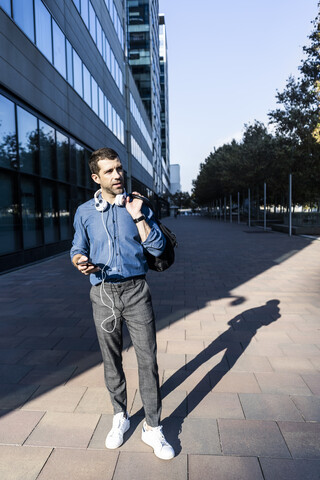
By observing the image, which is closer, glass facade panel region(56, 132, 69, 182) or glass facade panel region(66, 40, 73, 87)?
glass facade panel region(56, 132, 69, 182)

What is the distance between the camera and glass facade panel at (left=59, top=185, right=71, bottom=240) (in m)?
15.1

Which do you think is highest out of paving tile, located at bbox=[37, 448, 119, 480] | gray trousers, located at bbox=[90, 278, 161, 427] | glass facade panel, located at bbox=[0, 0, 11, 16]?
glass facade panel, located at bbox=[0, 0, 11, 16]

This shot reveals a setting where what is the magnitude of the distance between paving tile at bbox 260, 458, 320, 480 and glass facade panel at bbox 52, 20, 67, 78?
14.8 meters

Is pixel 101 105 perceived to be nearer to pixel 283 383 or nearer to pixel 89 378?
pixel 89 378

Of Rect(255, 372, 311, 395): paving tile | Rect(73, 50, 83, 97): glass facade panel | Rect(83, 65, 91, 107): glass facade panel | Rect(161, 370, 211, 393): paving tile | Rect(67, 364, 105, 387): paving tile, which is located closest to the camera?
Rect(255, 372, 311, 395): paving tile

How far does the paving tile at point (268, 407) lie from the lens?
2881mm

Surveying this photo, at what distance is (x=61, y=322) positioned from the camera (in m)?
5.38

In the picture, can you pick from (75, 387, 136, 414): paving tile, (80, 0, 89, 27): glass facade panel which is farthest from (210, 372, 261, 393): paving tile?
(80, 0, 89, 27): glass facade panel

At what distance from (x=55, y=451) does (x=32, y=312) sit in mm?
3750

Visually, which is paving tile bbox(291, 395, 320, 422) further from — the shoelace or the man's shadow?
the shoelace

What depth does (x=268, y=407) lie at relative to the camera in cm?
302

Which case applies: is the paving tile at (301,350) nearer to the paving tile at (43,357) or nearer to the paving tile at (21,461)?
the paving tile at (43,357)

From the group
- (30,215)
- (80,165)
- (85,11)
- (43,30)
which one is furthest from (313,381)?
(85,11)

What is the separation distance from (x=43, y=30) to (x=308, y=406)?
14.0 m
